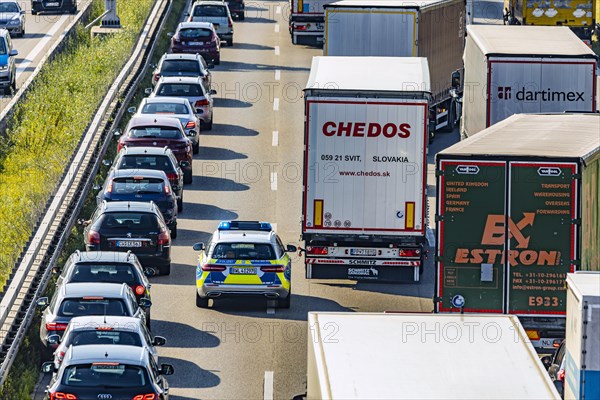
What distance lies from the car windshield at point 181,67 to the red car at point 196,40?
5.32 m

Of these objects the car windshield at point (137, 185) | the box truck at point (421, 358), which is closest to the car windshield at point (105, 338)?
the box truck at point (421, 358)

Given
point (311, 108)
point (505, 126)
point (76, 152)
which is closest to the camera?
point (505, 126)

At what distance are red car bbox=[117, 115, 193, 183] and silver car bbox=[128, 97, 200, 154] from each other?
270 cm

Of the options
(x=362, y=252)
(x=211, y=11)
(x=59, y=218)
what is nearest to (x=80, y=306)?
(x=362, y=252)

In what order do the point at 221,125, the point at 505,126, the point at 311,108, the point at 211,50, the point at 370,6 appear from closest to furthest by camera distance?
the point at 505,126 < the point at 311,108 < the point at 370,6 < the point at 221,125 < the point at 211,50

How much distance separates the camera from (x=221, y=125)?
4528cm

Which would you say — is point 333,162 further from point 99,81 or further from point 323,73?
point 99,81

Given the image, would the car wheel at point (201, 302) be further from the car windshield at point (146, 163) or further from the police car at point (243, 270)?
the car windshield at point (146, 163)

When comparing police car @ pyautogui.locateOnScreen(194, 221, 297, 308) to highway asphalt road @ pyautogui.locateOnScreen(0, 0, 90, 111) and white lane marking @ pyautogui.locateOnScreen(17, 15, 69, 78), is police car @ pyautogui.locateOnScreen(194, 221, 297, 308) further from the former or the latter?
white lane marking @ pyautogui.locateOnScreen(17, 15, 69, 78)

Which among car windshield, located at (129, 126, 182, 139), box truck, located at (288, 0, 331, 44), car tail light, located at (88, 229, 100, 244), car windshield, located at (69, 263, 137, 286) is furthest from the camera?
box truck, located at (288, 0, 331, 44)

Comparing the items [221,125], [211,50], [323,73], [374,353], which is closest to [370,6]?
[221,125]

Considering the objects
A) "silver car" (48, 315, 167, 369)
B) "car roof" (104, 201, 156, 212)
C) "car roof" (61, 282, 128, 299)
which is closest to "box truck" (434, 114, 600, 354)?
"silver car" (48, 315, 167, 369)

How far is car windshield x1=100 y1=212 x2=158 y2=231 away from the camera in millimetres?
29156

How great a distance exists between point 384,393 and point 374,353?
1.29m
